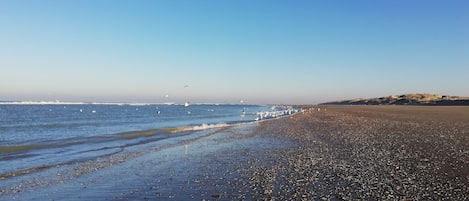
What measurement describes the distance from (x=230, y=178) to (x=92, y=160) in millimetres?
8871

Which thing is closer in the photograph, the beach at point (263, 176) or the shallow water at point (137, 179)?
the beach at point (263, 176)

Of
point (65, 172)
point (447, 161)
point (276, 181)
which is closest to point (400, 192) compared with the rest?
point (276, 181)

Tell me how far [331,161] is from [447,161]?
4733mm

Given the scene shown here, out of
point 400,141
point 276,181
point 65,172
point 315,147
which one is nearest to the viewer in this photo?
point 276,181

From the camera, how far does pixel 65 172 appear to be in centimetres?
1530

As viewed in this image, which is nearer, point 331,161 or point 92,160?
point 331,161

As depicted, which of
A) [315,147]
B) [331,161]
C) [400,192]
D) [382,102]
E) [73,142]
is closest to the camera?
[400,192]

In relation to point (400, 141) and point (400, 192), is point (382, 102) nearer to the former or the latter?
point (400, 141)

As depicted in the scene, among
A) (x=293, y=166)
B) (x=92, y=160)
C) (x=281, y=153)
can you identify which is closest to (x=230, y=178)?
(x=293, y=166)

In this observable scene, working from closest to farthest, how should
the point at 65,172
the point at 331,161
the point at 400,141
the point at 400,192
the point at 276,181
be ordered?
the point at 400,192 < the point at 276,181 < the point at 65,172 < the point at 331,161 < the point at 400,141

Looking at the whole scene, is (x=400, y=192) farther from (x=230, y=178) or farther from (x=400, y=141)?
(x=400, y=141)

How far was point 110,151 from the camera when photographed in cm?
2269

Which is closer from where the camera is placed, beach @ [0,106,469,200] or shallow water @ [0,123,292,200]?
beach @ [0,106,469,200]

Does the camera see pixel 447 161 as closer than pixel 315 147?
Yes
